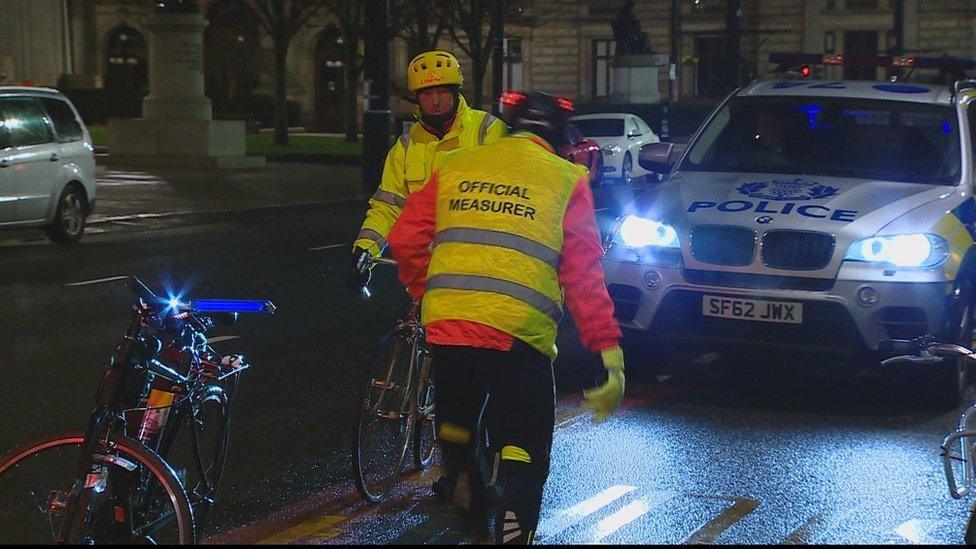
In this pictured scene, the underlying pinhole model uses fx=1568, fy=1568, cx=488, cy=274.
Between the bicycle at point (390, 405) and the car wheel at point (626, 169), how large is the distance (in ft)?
82.0

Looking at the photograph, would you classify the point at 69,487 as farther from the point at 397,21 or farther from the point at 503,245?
the point at 397,21

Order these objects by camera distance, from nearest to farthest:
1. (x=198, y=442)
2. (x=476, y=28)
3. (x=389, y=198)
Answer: (x=198, y=442) < (x=389, y=198) < (x=476, y=28)

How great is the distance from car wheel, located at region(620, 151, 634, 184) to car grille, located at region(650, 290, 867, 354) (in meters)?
22.8

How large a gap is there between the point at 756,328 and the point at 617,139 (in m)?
23.0

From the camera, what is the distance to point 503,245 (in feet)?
15.3

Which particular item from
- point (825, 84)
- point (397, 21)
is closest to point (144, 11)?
point (397, 21)

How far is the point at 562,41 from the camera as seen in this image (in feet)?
243

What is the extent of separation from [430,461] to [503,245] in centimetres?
230

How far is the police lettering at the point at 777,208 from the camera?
8.28 meters

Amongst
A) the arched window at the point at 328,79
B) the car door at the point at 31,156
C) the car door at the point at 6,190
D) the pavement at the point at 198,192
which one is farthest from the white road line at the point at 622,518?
the arched window at the point at 328,79

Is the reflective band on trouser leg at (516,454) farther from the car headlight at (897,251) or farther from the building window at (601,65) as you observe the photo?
the building window at (601,65)

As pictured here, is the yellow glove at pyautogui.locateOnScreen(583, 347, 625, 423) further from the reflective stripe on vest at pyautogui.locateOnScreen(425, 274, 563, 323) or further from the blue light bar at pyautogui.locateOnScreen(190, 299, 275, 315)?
the blue light bar at pyautogui.locateOnScreen(190, 299, 275, 315)

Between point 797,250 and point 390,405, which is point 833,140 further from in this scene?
point 390,405

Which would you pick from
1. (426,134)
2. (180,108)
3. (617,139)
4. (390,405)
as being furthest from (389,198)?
(180,108)
